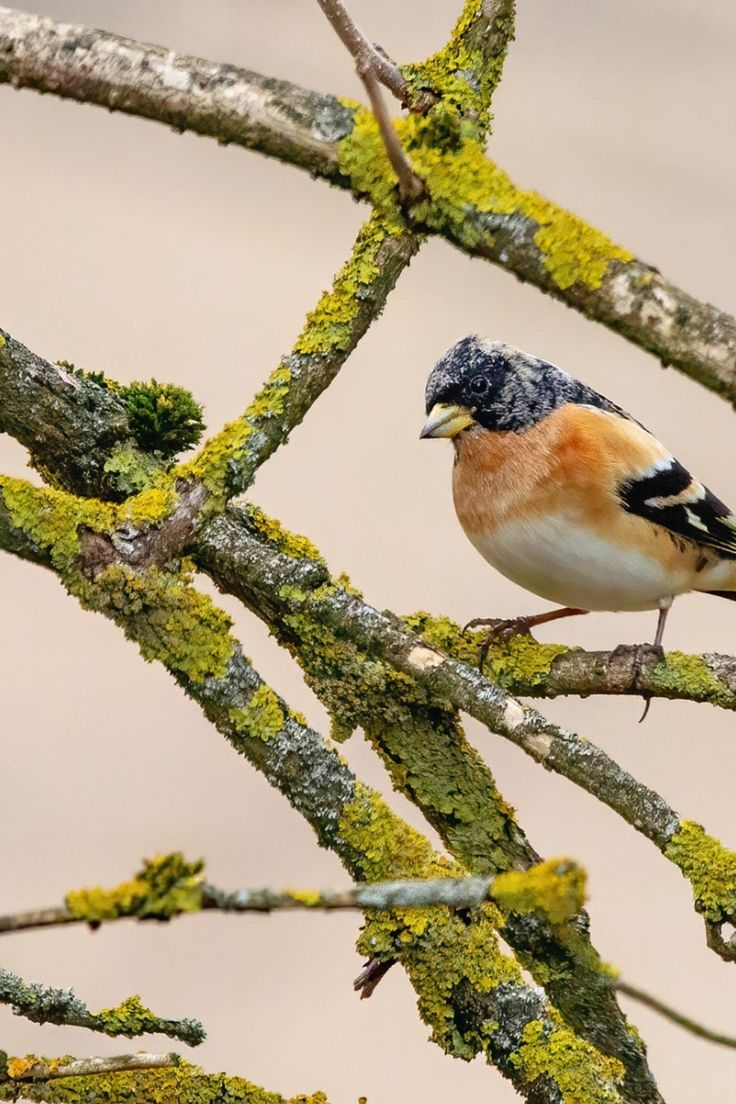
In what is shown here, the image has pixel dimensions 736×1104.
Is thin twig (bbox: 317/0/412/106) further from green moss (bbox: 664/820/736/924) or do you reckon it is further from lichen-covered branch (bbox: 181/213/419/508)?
green moss (bbox: 664/820/736/924)

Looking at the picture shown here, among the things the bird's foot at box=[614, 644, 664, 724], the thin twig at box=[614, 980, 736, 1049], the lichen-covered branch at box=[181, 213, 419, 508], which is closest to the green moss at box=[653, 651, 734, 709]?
the bird's foot at box=[614, 644, 664, 724]

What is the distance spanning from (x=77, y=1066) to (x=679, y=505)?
924 millimetres

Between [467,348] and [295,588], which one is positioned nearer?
[295,588]

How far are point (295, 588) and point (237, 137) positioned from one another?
1.40 ft

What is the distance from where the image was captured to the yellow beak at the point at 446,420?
1440 millimetres

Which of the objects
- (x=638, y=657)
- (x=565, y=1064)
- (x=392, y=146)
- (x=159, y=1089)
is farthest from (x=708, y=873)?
(x=392, y=146)

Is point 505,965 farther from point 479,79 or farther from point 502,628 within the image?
point 479,79

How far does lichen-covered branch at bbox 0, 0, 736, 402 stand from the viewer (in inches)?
26.8

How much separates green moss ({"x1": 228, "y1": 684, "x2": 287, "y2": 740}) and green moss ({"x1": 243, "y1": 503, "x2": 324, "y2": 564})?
18 centimetres

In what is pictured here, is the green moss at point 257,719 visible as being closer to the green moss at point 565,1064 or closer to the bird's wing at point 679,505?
the green moss at point 565,1064

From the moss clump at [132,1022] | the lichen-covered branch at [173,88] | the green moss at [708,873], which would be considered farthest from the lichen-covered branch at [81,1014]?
the lichen-covered branch at [173,88]

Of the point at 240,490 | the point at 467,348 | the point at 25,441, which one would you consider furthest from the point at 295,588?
the point at 467,348

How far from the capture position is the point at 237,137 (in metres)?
0.72

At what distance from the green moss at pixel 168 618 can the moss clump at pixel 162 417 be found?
21 centimetres
